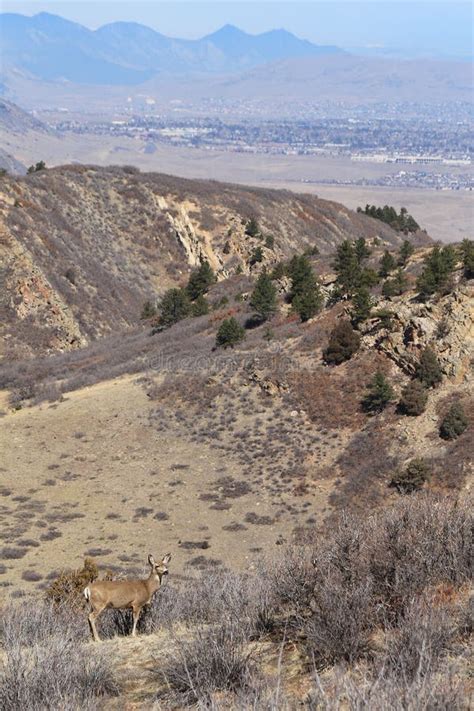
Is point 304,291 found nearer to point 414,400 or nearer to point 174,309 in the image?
point 174,309

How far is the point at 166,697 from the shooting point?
6953 mm

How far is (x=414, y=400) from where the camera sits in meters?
23.8

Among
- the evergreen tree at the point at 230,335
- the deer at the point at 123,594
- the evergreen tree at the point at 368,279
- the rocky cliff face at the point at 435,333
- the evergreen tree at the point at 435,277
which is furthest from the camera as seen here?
the evergreen tree at the point at 368,279

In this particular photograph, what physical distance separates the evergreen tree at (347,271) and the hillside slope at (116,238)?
15.9 m

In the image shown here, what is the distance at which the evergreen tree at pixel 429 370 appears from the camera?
24.5 meters

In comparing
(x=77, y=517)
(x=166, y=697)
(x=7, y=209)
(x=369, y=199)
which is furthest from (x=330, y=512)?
(x=369, y=199)

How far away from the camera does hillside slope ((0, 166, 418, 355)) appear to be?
48375mm

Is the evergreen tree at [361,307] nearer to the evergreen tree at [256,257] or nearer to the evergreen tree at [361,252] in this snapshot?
the evergreen tree at [361,252]

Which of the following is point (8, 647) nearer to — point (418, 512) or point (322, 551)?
point (322, 551)

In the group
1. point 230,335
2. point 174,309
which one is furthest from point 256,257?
point 230,335

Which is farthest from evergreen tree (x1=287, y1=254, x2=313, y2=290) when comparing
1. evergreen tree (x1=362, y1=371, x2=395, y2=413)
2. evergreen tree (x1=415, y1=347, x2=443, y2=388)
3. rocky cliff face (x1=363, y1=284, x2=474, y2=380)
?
evergreen tree (x1=415, y1=347, x2=443, y2=388)

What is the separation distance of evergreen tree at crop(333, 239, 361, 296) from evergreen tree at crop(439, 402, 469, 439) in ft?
37.5

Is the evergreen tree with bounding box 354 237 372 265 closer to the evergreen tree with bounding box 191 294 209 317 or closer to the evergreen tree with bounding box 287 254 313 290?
the evergreen tree with bounding box 287 254 313 290

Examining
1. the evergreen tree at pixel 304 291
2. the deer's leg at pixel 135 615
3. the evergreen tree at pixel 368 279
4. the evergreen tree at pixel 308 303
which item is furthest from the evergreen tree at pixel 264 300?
the deer's leg at pixel 135 615
